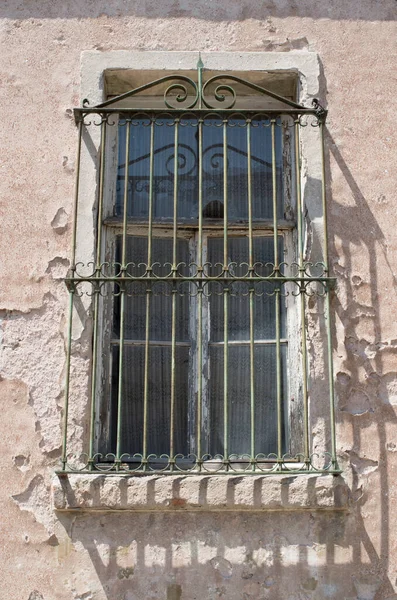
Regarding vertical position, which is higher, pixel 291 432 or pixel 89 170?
pixel 89 170

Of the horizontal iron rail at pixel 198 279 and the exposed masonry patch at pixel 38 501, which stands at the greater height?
the horizontal iron rail at pixel 198 279

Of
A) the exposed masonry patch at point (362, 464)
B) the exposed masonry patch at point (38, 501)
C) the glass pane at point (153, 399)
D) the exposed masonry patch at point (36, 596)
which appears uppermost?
the glass pane at point (153, 399)

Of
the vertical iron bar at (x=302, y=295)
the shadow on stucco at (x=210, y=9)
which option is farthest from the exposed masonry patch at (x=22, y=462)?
the shadow on stucco at (x=210, y=9)

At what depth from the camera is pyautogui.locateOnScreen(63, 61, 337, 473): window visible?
4023 mm

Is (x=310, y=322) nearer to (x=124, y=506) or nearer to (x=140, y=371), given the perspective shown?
(x=140, y=371)

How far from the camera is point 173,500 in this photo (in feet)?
12.3

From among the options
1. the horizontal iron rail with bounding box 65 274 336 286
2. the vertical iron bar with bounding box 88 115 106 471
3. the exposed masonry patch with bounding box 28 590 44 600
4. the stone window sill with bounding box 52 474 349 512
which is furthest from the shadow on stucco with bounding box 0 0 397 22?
the exposed masonry patch with bounding box 28 590 44 600

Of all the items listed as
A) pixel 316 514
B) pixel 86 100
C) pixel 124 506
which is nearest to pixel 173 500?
pixel 124 506

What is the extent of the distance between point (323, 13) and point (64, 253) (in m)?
1.74

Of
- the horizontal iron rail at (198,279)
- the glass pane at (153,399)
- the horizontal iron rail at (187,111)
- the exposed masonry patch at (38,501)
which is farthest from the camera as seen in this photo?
the horizontal iron rail at (187,111)

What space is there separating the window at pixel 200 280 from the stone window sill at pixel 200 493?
0.07m

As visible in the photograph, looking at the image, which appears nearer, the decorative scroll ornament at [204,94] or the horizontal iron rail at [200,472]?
the horizontal iron rail at [200,472]

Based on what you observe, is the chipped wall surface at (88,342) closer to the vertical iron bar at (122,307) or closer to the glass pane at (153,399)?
the vertical iron bar at (122,307)

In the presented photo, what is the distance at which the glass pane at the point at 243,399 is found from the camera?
161 inches
